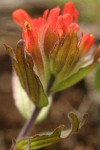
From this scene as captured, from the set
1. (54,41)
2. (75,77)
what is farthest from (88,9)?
(54,41)

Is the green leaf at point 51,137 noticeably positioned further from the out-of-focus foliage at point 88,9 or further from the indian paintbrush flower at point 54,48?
the out-of-focus foliage at point 88,9

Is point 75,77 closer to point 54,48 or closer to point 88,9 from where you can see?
point 54,48

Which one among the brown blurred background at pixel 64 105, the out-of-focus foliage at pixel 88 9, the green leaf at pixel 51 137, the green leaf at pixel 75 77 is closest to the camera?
the green leaf at pixel 51 137

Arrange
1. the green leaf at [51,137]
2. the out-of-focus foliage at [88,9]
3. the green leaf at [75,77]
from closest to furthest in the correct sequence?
the green leaf at [51,137] → the green leaf at [75,77] → the out-of-focus foliage at [88,9]

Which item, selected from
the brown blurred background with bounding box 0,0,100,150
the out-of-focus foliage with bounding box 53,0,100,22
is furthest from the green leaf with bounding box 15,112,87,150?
the out-of-focus foliage with bounding box 53,0,100,22

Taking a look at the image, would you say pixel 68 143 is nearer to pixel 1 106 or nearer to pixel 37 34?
pixel 1 106

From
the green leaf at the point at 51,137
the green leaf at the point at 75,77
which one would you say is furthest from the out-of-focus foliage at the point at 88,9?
the green leaf at the point at 51,137
